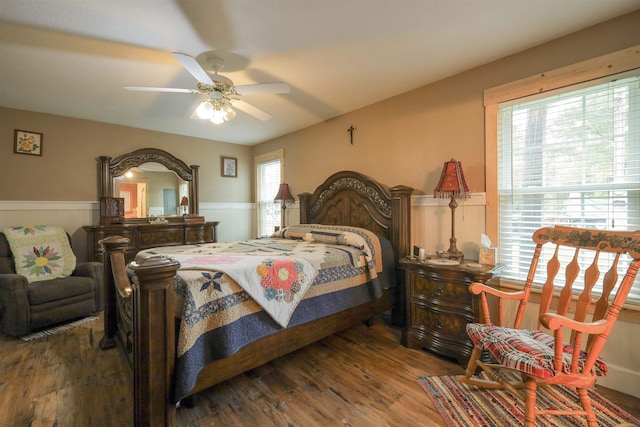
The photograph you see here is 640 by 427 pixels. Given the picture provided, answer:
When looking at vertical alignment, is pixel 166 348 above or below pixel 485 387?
above

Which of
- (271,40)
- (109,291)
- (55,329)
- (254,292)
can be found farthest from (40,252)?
(271,40)

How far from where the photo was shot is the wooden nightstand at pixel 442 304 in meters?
2.14

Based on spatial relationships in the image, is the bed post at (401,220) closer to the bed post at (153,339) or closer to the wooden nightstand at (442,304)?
the wooden nightstand at (442,304)

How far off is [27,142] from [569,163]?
5563mm

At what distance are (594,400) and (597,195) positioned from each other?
132cm

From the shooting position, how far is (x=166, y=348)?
4.67 ft

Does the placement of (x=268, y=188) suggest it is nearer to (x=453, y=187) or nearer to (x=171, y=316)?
(x=453, y=187)

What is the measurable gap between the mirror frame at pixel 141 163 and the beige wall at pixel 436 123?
2125 millimetres

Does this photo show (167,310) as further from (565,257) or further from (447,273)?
(565,257)

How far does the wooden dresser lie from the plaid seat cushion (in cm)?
388

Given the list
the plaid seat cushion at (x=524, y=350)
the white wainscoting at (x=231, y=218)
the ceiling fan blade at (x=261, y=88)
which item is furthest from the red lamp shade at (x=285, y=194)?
the plaid seat cushion at (x=524, y=350)

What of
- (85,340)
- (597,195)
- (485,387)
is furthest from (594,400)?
(85,340)

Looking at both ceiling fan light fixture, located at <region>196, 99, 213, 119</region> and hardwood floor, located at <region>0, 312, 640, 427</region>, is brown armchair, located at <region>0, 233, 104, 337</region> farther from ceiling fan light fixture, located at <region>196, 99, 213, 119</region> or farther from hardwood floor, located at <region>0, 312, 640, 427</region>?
ceiling fan light fixture, located at <region>196, 99, 213, 119</region>

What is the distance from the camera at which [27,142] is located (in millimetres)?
3531
